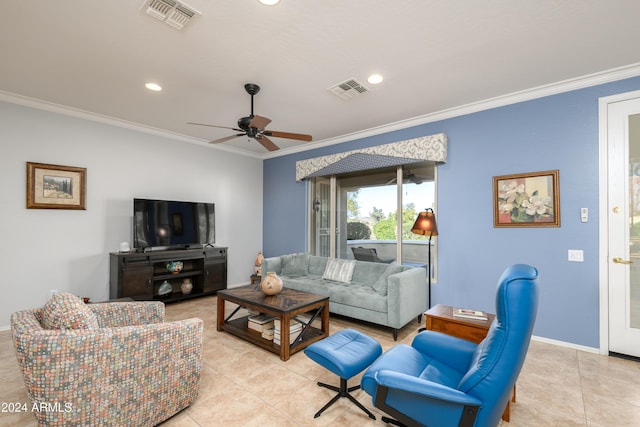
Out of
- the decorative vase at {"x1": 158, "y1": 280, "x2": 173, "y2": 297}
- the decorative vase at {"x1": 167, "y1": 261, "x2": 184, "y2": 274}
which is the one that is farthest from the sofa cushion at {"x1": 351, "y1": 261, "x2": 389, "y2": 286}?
the decorative vase at {"x1": 158, "y1": 280, "x2": 173, "y2": 297}

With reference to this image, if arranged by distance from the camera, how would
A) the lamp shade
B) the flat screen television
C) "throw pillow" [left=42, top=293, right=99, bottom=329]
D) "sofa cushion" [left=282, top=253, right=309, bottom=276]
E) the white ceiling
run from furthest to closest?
"sofa cushion" [left=282, top=253, right=309, bottom=276], the flat screen television, the lamp shade, the white ceiling, "throw pillow" [left=42, top=293, right=99, bottom=329]

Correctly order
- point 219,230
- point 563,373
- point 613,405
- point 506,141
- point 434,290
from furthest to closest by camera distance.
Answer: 1. point 219,230
2. point 434,290
3. point 506,141
4. point 563,373
5. point 613,405

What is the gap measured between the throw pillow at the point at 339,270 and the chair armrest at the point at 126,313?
232cm

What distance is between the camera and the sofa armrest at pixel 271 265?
14.5 feet

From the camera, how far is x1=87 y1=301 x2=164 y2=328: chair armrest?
2.30 meters

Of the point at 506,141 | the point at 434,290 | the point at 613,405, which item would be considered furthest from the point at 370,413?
the point at 506,141

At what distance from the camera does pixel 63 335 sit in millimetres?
1486

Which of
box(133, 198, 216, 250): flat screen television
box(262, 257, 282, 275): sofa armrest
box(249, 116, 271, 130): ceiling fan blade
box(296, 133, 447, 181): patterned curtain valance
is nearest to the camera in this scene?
box(249, 116, 271, 130): ceiling fan blade

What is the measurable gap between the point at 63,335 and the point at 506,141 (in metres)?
4.29

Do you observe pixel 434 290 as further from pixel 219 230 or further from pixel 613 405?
pixel 219 230

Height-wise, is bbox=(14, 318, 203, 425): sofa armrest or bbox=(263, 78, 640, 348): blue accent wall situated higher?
bbox=(263, 78, 640, 348): blue accent wall

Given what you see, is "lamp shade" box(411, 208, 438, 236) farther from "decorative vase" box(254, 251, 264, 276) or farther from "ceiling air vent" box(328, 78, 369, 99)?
"decorative vase" box(254, 251, 264, 276)

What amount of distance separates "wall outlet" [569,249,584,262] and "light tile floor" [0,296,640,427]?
93 centimetres

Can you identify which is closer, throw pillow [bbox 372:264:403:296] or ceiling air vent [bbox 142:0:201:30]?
ceiling air vent [bbox 142:0:201:30]
